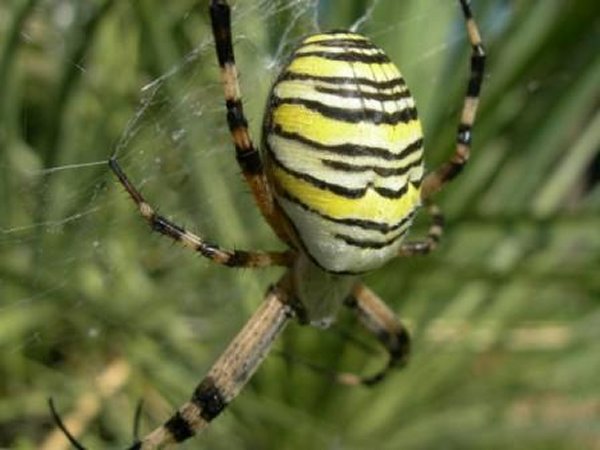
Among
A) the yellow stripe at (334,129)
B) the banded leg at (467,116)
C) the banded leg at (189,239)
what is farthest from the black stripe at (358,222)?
the banded leg at (467,116)

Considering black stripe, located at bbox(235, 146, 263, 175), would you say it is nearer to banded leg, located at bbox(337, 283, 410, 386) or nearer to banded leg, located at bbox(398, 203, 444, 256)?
banded leg, located at bbox(398, 203, 444, 256)

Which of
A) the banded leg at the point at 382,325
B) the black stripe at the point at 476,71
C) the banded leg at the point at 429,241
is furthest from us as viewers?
the banded leg at the point at 382,325

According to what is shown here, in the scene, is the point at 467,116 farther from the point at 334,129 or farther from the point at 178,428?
the point at 178,428

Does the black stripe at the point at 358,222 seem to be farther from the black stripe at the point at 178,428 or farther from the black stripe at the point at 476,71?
the black stripe at the point at 178,428

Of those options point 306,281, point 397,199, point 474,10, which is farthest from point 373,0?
point 397,199

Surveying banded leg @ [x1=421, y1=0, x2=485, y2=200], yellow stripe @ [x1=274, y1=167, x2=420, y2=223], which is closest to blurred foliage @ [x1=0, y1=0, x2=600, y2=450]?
banded leg @ [x1=421, y1=0, x2=485, y2=200]

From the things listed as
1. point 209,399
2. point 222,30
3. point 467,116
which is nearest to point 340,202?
point 222,30

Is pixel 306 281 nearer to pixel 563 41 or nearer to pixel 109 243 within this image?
pixel 109 243
